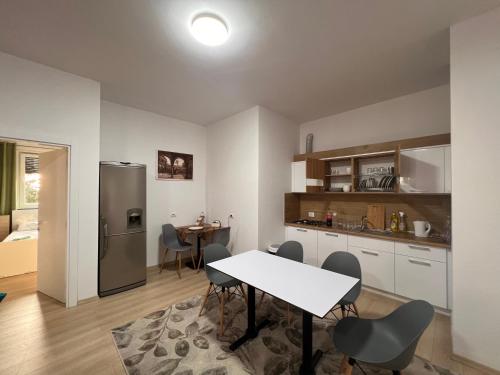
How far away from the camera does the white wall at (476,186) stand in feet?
5.35

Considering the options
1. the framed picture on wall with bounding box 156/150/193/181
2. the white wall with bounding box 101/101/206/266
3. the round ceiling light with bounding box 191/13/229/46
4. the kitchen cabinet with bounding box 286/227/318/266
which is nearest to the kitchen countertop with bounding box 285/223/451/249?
the kitchen cabinet with bounding box 286/227/318/266

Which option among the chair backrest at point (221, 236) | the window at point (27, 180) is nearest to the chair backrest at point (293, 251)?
the chair backrest at point (221, 236)

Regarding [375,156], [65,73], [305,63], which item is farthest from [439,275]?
[65,73]

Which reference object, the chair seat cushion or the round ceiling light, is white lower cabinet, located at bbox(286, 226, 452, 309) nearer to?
the chair seat cushion

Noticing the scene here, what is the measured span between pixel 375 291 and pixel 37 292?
481 cm

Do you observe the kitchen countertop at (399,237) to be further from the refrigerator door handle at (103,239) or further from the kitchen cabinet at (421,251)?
the refrigerator door handle at (103,239)

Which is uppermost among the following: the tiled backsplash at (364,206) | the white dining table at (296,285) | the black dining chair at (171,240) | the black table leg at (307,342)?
the tiled backsplash at (364,206)

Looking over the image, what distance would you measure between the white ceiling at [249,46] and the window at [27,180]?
3.58 m

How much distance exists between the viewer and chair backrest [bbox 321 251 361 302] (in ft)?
6.66

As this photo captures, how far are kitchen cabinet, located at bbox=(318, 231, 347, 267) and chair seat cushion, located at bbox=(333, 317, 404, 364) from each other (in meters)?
1.65

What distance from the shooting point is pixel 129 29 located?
6.04 ft

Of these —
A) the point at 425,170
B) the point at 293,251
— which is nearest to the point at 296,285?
the point at 293,251

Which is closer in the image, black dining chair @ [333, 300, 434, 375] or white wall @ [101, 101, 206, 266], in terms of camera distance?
black dining chair @ [333, 300, 434, 375]

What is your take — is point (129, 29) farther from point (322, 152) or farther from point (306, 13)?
point (322, 152)
